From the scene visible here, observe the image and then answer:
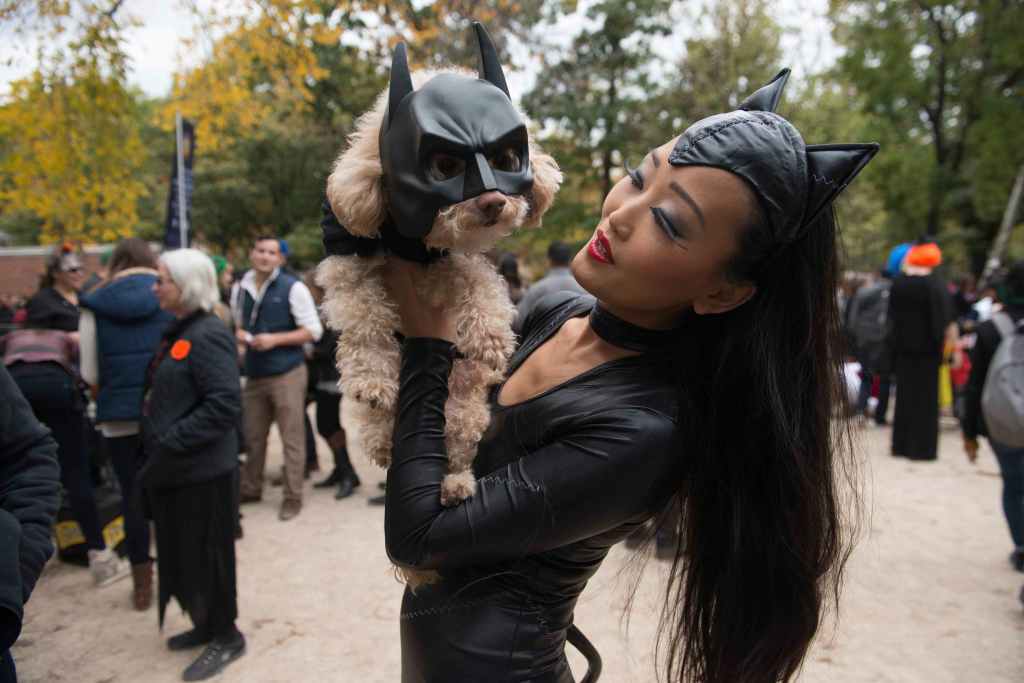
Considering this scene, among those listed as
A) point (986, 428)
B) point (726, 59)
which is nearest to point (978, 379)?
point (986, 428)

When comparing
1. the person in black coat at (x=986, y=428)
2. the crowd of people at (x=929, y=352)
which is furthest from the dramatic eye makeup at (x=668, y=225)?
the person in black coat at (x=986, y=428)

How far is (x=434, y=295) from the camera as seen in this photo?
4.31ft

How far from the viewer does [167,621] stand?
13.4 ft

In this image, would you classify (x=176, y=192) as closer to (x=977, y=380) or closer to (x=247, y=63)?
(x=247, y=63)

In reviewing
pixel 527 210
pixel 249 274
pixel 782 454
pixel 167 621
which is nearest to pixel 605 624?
pixel 167 621

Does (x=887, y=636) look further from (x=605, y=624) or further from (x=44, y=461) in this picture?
(x=44, y=461)

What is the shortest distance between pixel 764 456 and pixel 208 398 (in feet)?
9.62

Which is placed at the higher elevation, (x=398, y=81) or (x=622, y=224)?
(x=398, y=81)

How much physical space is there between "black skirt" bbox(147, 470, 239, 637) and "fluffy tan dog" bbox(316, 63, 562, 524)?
106 inches

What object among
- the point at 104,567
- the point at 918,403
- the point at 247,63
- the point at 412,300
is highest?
the point at 247,63

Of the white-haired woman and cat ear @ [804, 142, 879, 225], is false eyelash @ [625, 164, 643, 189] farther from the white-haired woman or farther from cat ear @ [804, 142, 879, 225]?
the white-haired woman

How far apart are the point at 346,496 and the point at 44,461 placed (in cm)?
455

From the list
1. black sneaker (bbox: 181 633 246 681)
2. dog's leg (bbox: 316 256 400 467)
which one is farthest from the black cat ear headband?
black sneaker (bbox: 181 633 246 681)

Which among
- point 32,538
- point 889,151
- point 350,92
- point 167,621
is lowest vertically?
point 167,621
